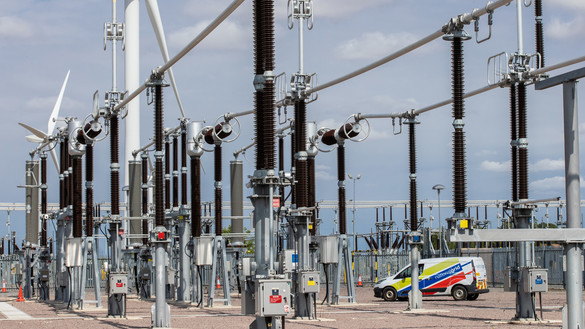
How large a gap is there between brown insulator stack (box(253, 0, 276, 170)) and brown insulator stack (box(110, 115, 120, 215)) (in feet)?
50.3

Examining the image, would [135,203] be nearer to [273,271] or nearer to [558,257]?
[558,257]

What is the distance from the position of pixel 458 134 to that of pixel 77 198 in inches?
705

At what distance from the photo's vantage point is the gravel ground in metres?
26.5

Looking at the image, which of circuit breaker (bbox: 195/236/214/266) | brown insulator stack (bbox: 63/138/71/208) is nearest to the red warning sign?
circuit breaker (bbox: 195/236/214/266)

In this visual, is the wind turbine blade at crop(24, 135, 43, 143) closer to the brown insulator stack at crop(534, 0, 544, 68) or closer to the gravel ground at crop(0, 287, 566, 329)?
the gravel ground at crop(0, 287, 566, 329)

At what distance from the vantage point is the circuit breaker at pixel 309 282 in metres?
28.0

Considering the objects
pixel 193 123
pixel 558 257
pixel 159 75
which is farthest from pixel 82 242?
pixel 558 257

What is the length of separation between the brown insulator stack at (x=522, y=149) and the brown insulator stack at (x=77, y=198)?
56.4 feet

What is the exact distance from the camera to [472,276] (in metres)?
41.3

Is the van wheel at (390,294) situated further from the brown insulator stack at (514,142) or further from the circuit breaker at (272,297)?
the circuit breaker at (272,297)

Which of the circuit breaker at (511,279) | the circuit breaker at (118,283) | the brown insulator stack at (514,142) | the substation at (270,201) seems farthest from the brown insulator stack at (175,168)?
the circuit breaker at (511,279)

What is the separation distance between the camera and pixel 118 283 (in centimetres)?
3008

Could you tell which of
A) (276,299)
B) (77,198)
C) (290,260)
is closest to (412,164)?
(290,260)

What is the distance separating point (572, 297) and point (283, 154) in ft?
75.8
